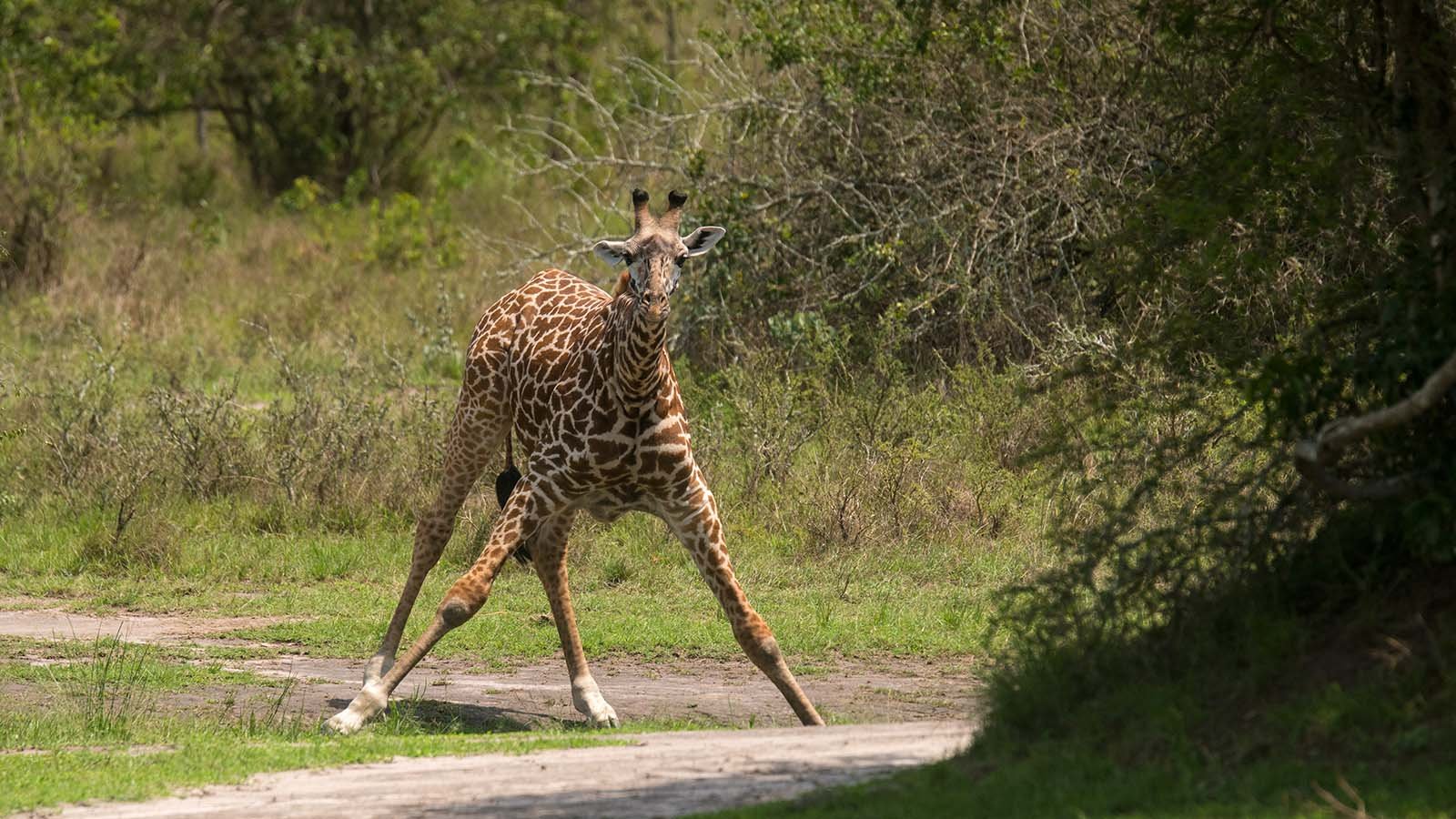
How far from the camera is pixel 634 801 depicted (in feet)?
18.6

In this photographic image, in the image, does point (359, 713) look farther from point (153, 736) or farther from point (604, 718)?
point (604, 718)

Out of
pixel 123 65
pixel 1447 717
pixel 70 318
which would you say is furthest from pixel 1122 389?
pixel 123 65

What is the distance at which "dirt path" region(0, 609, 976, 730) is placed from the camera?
8.47 meters

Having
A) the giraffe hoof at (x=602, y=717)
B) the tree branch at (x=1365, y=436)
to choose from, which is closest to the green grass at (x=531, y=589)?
the giraffe hoof at (x=602, y=717)

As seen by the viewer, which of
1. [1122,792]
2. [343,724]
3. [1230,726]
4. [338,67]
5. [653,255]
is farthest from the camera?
[338,67]

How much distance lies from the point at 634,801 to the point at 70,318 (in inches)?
501

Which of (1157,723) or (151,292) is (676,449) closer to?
(1157,723)

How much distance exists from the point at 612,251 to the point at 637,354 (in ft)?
1.68

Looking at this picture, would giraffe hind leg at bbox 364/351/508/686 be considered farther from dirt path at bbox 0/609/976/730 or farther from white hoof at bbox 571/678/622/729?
white hoof at bbox 571/678/622/729

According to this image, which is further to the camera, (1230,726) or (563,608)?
(563,608)

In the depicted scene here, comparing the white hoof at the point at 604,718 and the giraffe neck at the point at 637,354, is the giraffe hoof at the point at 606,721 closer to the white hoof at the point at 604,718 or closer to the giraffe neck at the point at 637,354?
the white hoof at the point at 604,718

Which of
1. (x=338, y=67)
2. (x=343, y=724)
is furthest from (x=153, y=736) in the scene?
(x=338, y=67)

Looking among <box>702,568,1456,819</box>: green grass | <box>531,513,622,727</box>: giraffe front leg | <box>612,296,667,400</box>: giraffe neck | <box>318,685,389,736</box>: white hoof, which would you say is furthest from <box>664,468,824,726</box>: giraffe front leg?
<box>702,568,1456,819</box>: green grass

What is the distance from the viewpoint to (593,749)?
683 cm
